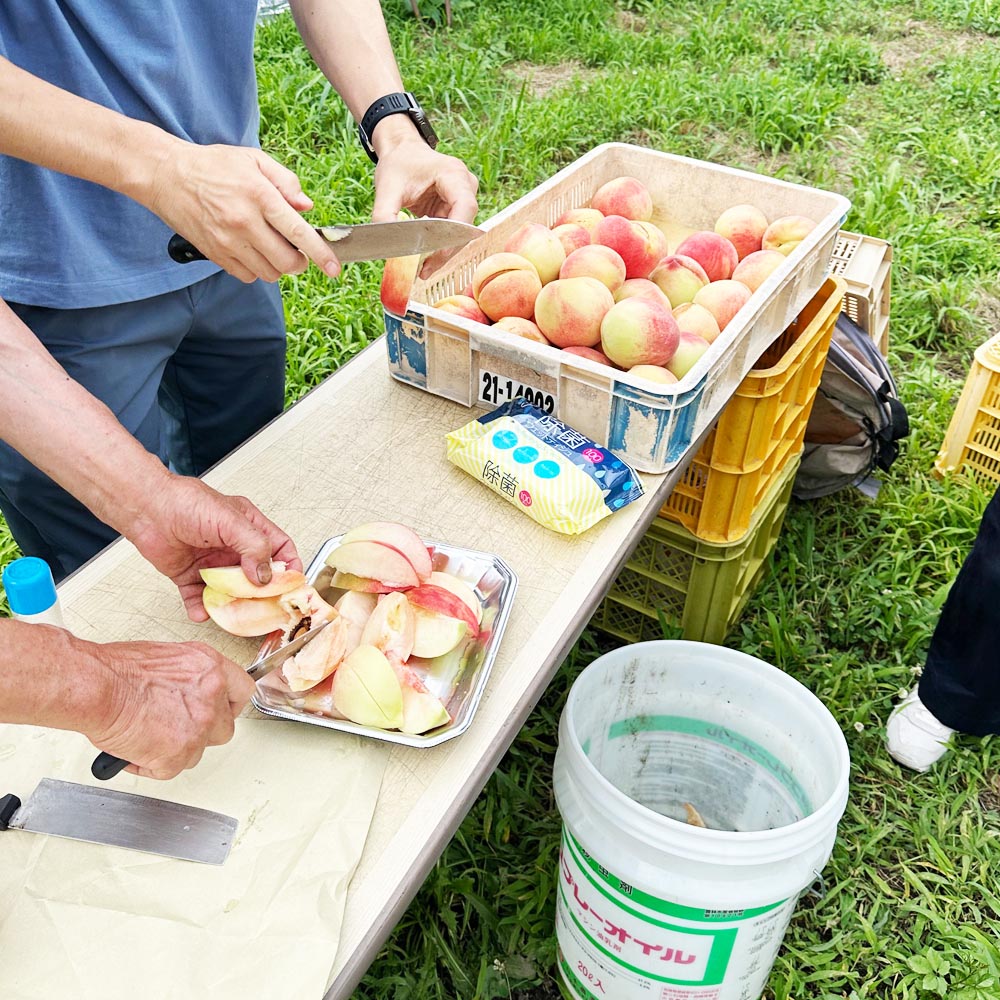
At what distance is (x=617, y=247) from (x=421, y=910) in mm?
1507

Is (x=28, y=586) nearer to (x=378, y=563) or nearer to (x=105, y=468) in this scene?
(x=105, y=468)

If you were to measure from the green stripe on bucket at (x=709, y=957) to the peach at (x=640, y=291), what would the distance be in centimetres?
111

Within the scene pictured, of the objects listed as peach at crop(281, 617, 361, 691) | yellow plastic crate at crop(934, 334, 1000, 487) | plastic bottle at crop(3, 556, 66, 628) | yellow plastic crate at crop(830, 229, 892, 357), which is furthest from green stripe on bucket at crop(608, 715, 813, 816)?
yellow plastic crate at crop(934, 334, 1000, 487)

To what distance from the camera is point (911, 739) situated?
2.35 metres

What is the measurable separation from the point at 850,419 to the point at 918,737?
37.6 inches

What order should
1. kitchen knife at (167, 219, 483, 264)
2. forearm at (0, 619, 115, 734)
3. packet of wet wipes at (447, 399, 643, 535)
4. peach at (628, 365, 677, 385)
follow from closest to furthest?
forearm at (0, 619, 115, 734) → kitchen knife at (167, 219, 483, 264) → packet of wet wipes at (447, 399, 643, 535) → peach at (628, 365, 677, 385)

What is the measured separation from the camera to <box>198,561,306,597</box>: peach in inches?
A: 52.0

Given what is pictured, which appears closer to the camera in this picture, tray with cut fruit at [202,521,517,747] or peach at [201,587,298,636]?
tray with cut fruit at [202,521,517,747]

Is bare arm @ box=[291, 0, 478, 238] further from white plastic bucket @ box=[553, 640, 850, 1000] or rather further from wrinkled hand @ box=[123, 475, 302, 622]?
white plastic bucket @ box=[553, 640, 850, 1000]

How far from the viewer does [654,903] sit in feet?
4.99

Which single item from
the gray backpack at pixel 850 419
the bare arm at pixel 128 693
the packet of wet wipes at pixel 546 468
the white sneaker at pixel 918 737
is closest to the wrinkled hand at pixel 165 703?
the bare arm at pixel 128 693

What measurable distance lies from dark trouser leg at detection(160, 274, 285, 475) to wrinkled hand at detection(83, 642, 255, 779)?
0.93m

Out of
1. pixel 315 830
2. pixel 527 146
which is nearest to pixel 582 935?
pixel 315 830

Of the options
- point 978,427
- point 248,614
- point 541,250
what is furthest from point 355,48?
point 978,427
